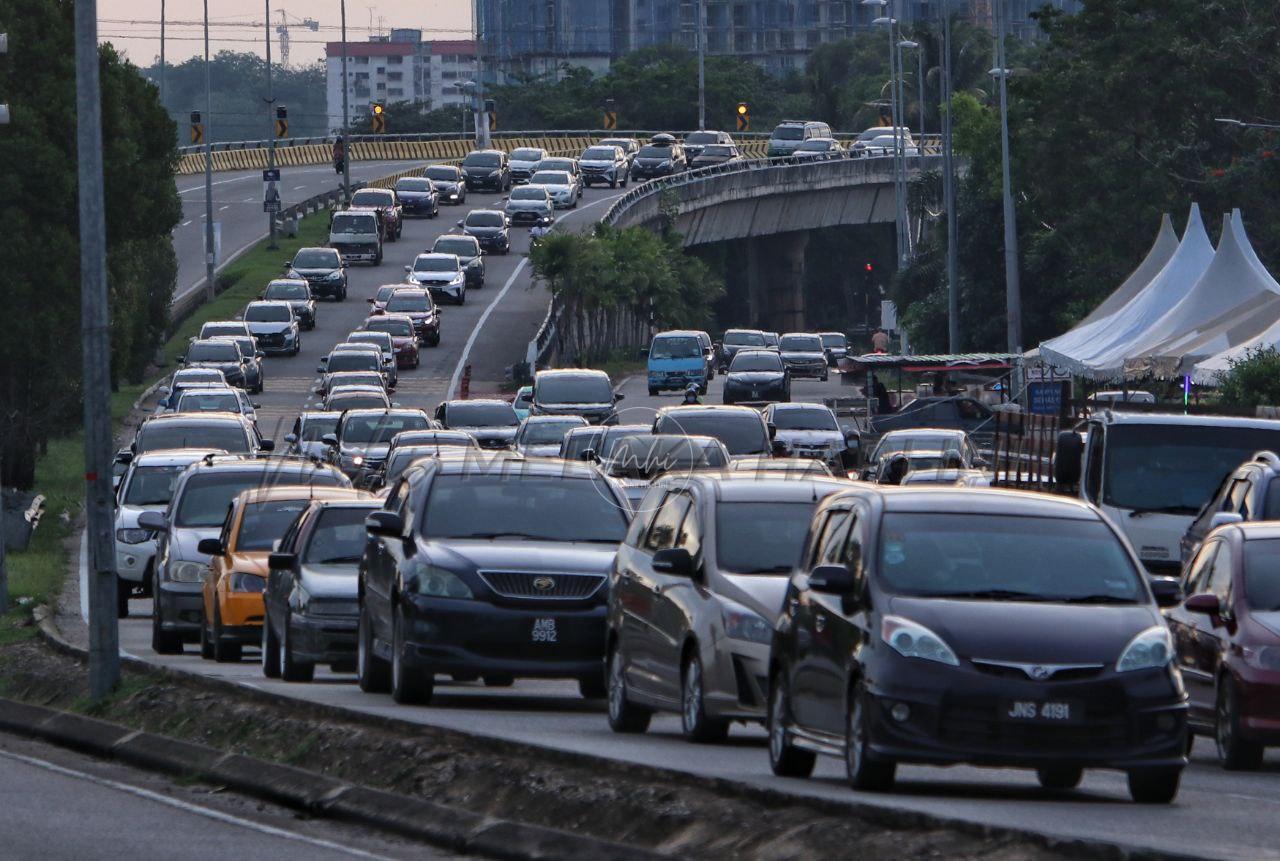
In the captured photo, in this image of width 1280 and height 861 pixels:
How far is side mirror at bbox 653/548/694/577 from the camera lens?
14242 mm

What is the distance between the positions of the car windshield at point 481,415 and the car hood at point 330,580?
2611 cm

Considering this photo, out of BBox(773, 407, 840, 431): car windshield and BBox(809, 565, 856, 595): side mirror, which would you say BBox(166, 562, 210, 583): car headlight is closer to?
BBox(809, 565, 856, 595): side mirror

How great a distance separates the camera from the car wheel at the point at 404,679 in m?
16.8

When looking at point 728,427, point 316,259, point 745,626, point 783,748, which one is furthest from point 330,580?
point 316,259

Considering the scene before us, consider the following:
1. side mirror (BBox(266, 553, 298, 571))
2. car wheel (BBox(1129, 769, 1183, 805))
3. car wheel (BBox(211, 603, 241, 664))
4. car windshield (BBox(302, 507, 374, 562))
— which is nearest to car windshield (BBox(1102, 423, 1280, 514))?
car windshield (BBox(302, 507, 374, 562))

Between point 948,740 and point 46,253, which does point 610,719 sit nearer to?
point 948,740

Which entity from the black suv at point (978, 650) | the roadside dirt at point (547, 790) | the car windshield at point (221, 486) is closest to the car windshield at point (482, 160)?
the car windshield at point (221, 486)

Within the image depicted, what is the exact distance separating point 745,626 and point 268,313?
60.4 meters

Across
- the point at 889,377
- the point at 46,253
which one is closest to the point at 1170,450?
the point at 46,253

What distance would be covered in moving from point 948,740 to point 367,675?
309 inches

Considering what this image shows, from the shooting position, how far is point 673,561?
1425cm

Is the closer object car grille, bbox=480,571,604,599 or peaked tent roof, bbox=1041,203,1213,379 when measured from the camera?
car grille, bbox=480,571,604,599

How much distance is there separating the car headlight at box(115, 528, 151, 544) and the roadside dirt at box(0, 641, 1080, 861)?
12367 mm

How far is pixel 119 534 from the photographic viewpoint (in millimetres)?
29672
